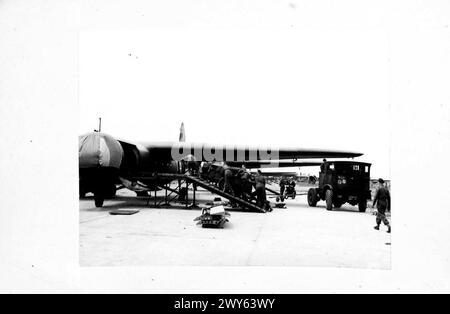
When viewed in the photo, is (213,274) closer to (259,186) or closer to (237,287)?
(237,287)

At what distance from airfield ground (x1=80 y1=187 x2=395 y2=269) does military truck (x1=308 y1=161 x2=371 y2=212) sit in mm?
3618

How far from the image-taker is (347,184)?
34.9 feet

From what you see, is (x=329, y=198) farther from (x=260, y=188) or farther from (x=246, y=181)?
(x=246, y=181)

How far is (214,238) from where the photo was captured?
5285 millimetres

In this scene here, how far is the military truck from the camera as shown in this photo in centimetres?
1047

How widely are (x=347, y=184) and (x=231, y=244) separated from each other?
706 centimetres

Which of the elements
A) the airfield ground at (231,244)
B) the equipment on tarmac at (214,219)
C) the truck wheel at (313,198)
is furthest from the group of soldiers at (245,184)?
the equipment on tarmac at (214,219)

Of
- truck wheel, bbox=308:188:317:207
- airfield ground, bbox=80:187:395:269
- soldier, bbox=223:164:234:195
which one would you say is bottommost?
truck wheel, bbox=308:188:317:207

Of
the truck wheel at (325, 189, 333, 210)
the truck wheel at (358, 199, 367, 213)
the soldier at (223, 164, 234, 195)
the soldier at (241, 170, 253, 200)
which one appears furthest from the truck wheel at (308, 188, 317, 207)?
the soldier at (223, 164, 234, 195)

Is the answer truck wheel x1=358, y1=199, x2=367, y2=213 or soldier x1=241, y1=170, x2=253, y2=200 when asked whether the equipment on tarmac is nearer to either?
soldier x1=241, y1=170, x2=253, y2=200

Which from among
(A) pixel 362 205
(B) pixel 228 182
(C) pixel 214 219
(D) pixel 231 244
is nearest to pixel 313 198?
(A) pixel 362 205

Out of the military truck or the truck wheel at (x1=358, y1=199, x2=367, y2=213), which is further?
the military truck

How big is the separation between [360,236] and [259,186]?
3.96 m
